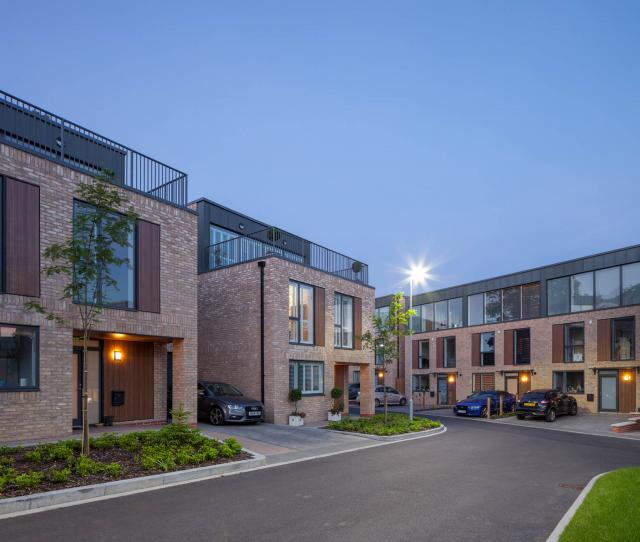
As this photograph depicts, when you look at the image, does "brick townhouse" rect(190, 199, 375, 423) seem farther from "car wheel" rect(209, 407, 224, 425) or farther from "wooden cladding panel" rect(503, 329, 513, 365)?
"wooden cladding panel" rect(503, 329, 513, 365)

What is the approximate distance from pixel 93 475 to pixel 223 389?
1029 cm

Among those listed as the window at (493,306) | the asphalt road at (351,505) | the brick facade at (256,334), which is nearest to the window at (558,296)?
the window at (493,306)

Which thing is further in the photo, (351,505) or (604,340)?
(604,340)

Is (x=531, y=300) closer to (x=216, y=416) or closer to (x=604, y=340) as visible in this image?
(x=604, y=340)

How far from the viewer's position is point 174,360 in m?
16.9

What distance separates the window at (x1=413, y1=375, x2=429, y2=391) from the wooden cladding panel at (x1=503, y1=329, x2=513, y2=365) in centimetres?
785

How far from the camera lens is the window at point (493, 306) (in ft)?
124

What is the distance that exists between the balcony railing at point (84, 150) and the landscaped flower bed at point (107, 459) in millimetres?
6608

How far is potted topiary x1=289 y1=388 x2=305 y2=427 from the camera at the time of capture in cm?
2050

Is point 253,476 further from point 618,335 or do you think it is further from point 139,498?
point 618,335

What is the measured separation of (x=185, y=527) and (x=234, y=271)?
16.0m

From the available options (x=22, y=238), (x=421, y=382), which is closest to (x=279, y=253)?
(x=22, y=238)

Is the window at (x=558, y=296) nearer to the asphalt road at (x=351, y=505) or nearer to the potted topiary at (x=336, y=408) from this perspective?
the potted topiary at (x=336, y=408)

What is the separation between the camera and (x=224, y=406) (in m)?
18.0
